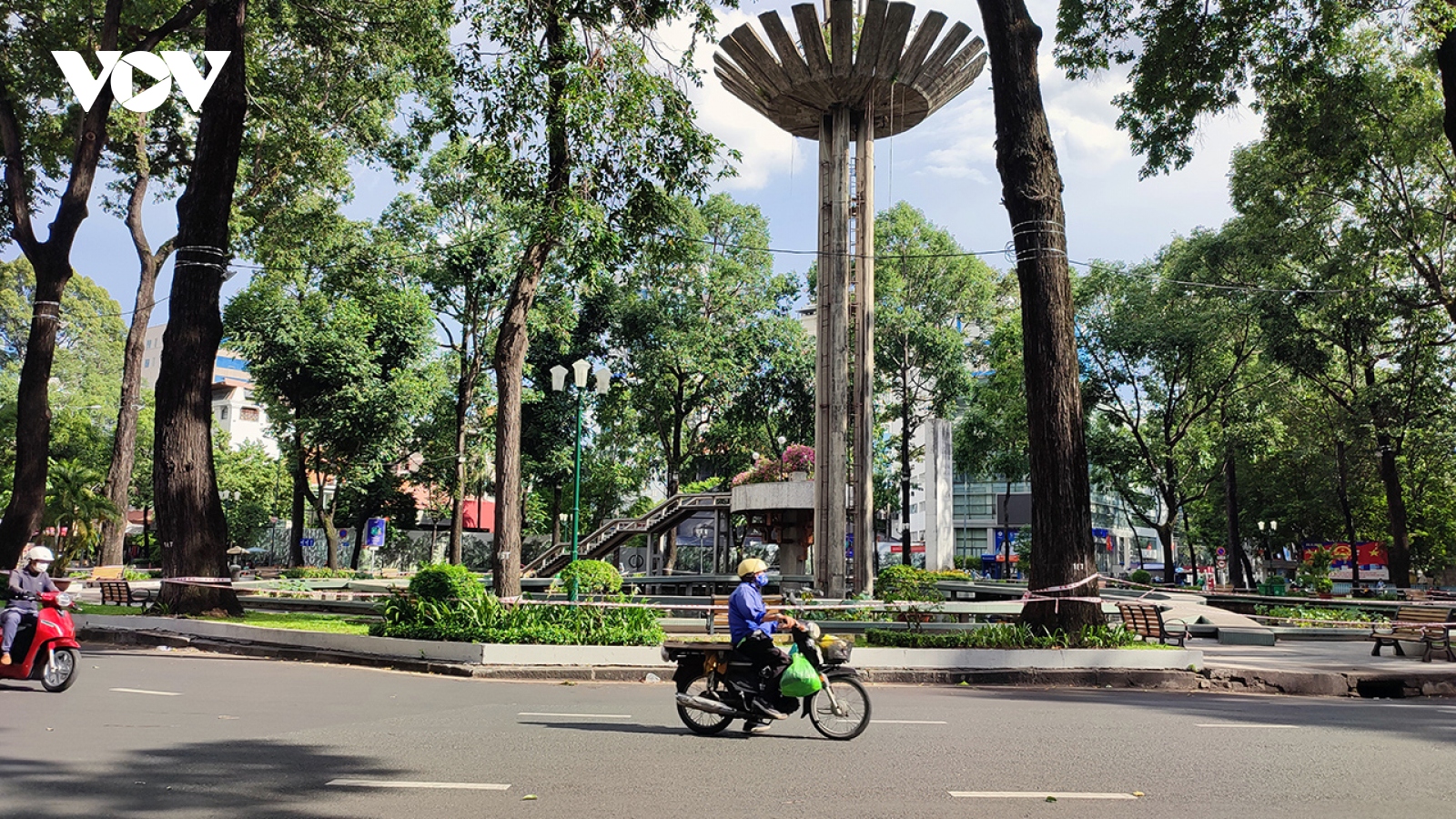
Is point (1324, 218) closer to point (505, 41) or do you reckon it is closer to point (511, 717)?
point (505, 41)

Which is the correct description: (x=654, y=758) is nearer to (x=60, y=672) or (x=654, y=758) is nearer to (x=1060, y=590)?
(x=60, y=672)

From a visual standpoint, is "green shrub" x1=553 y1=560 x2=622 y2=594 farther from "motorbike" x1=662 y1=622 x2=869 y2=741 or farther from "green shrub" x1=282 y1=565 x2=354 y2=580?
"green shrub" x1=282 y1=565 x2=354 y2=580

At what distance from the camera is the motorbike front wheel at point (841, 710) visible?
8.23 m

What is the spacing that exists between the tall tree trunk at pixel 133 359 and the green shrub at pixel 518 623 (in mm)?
15531

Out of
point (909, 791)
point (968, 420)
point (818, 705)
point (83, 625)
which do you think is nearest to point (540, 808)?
point (909, 791)

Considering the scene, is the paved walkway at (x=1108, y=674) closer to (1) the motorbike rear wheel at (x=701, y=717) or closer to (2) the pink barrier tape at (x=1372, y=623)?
(2) the pink barrier tape at (x=1372, y=623)

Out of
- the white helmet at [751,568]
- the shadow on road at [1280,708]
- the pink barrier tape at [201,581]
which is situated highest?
the white helmet at [751,568]

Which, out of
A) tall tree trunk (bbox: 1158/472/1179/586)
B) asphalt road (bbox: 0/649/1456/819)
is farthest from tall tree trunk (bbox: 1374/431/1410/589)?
asphalt road (bbox: 0/649/1456/819)

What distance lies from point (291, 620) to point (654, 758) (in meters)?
12.6

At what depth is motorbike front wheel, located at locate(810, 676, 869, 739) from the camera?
8.23 meters

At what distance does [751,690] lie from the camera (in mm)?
8344

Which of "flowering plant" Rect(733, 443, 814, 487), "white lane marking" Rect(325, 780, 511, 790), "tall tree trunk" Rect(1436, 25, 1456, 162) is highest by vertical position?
"tall tree trunk" Rect(1436, 25, 1456, 162)

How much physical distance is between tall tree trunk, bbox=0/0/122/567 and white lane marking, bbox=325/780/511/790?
18.4m

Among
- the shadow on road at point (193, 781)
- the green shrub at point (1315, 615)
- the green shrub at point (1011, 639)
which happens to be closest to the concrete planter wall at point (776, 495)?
the green shrub at point (1315, 615)
